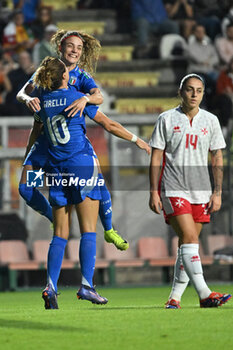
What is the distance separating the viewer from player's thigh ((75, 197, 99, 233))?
24.6 feet

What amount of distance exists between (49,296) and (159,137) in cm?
153

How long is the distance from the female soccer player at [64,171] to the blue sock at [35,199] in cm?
37

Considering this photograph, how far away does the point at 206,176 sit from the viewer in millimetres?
7500

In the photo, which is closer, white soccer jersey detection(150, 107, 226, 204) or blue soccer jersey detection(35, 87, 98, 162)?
white soccer jersey detection(150, 107, 226, 204)

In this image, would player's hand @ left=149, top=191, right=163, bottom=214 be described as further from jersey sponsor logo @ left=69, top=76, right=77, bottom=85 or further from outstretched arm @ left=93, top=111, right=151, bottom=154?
jersey sponsor logo @ left=69, top=76, right=77, bottom=85

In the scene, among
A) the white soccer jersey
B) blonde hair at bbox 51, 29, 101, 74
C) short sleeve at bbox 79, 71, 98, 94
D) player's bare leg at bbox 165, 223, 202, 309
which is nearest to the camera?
the white soccer jersey

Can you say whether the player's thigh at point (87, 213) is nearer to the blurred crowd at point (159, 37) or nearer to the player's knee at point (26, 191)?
the player's knee at point (26, 191)

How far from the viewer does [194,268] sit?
7297mm

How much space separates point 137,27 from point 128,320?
14.9 m

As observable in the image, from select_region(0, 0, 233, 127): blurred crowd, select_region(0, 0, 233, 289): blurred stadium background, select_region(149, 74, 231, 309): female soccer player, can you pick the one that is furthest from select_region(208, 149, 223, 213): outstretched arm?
select_region(0, 0, 233, 127): blurred crowd

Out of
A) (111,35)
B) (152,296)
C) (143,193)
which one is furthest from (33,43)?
(152,296)

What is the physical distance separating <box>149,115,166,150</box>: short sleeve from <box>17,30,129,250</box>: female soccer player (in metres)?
0.53

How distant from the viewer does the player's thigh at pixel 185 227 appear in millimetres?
7262

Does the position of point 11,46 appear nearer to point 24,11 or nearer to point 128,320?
point 24,11
